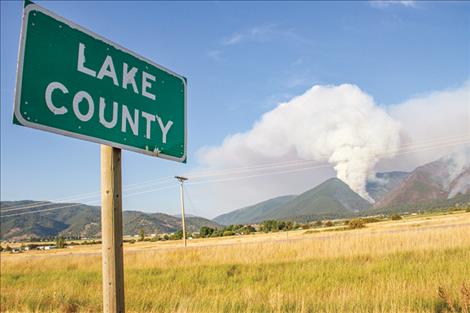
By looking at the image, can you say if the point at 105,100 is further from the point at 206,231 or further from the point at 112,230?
the point at 206,231

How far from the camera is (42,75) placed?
1.87 m

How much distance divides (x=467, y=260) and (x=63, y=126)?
10.0 m

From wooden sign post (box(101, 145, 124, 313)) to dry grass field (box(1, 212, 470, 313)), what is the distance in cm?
322

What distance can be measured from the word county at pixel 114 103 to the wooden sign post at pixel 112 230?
22cm

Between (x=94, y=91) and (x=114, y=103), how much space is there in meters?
0.15

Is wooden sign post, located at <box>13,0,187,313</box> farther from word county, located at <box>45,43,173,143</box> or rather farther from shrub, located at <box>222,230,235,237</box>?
shrub, located at <box>222,230,235,237</box>

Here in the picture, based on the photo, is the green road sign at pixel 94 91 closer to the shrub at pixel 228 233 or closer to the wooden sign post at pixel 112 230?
the wooden sign post at pixel 112 230

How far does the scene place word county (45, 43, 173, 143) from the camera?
6.48 feet

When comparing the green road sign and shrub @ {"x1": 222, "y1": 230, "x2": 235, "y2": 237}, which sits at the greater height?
the green road sign

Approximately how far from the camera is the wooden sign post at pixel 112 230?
7.49 feet

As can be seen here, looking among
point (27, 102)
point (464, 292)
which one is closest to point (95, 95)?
point (27, 102)

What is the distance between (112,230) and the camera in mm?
2322

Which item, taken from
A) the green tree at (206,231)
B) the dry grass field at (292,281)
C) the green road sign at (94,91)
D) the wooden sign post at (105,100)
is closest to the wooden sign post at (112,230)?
the wooden sign post at (105,100)

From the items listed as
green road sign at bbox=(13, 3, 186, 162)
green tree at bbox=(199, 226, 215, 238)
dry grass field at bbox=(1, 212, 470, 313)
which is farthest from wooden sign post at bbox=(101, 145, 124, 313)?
green tree at bbox=(199, 226, 215, 238)
